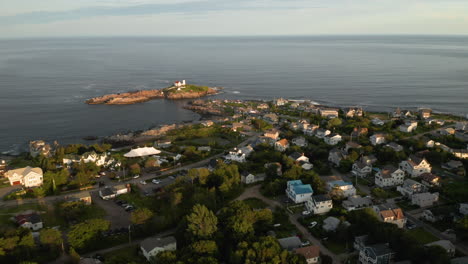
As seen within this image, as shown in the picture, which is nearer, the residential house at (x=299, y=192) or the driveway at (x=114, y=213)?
the driveway at (x=114, y=213)

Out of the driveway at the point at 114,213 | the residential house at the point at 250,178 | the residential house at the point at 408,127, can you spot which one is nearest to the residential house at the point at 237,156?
the residential house at the point at 250,178

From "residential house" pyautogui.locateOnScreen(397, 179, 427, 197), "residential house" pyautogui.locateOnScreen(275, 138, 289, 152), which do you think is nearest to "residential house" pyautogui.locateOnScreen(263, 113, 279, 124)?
"residential house" pyautogui.locateOnScreen(275, 138, 289, 152)

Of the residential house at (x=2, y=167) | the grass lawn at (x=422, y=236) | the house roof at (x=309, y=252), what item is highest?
the house roof at (x=309, y=252)

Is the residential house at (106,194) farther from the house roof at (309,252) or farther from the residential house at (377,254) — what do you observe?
the residential house at (377,254)

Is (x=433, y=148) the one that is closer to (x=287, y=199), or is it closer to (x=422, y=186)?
(x=422, y=186)

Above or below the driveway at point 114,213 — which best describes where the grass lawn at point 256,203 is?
above

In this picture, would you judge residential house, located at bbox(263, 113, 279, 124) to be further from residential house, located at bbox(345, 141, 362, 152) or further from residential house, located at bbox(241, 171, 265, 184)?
residential house, located at bbox(241, 171, 265, 184)

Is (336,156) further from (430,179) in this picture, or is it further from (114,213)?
(114,213)
